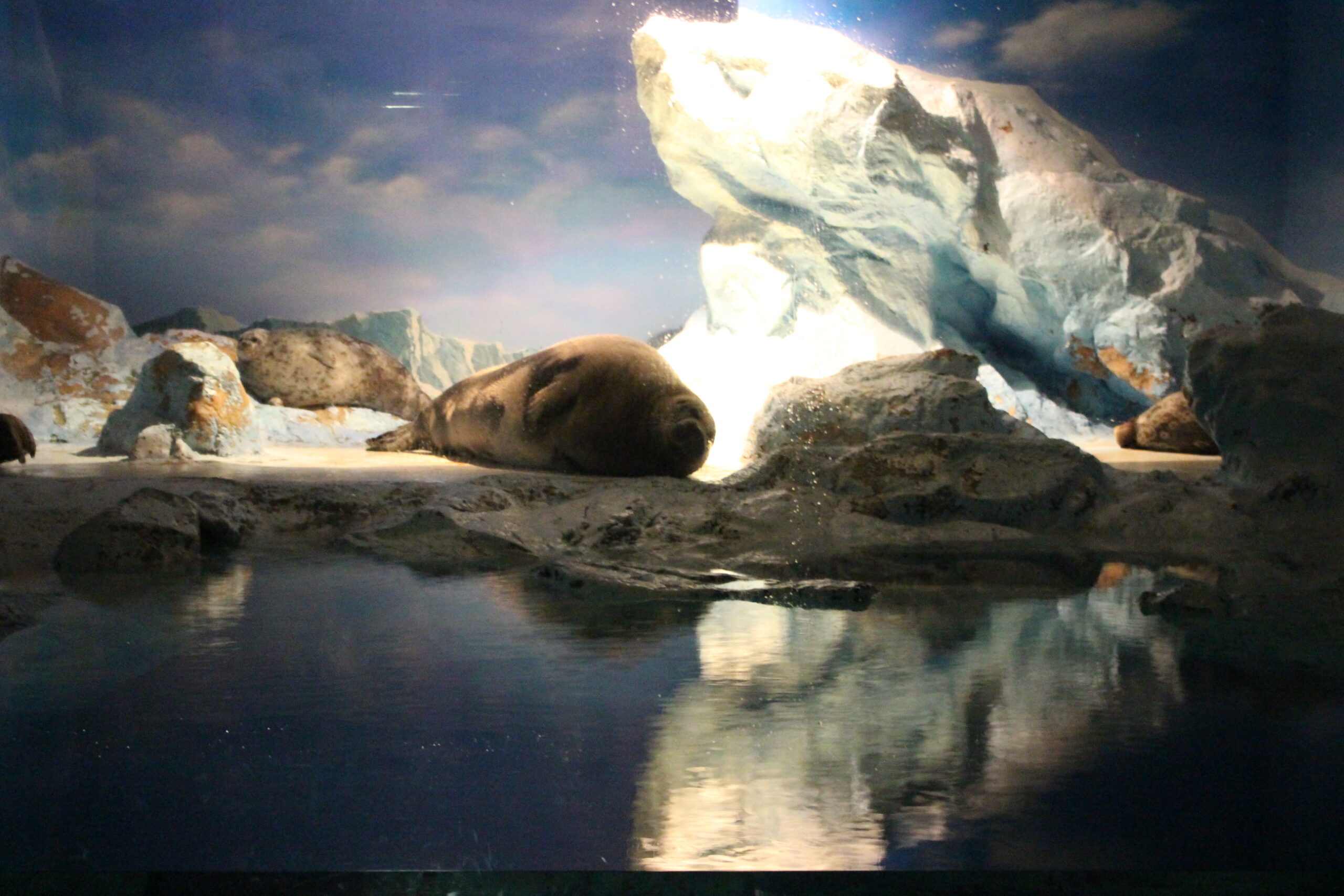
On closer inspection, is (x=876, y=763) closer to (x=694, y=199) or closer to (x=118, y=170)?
(x=118, y=170)

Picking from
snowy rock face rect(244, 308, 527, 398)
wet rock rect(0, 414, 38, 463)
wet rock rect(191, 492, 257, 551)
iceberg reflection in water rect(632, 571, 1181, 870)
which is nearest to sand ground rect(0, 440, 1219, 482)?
wet rock rect(0, 414, 38, 463)

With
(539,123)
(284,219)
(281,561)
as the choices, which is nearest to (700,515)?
(281,561)

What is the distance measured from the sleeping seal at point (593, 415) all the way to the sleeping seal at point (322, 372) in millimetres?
1445

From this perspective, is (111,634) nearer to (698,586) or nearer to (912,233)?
(698,586)

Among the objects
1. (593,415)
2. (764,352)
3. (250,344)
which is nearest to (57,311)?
(250,344)

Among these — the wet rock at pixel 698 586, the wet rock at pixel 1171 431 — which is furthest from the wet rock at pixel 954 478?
the wet rock at pixel 1171 431

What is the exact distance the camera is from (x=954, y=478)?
310 cm

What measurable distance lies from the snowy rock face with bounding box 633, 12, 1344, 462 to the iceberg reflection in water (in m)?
3.85

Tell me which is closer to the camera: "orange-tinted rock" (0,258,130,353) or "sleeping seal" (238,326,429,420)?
"orange-tinted rock" (0,258,130,353)

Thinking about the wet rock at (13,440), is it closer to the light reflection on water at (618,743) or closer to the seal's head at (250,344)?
the seal's head at (250,344)

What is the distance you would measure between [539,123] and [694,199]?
4.62ft

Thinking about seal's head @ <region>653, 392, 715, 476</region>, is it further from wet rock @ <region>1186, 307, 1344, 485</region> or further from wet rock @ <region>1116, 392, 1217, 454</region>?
wet rock @ <region>1116, 392, 1217, 454</region>

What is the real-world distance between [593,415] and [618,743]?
11.2ft

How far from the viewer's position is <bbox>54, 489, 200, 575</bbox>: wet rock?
2.34m
